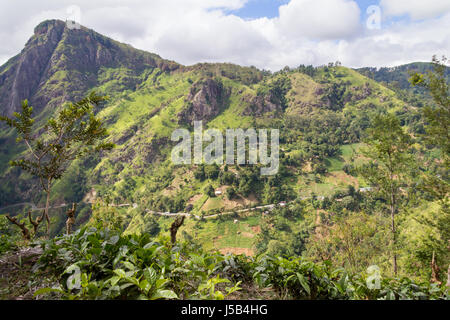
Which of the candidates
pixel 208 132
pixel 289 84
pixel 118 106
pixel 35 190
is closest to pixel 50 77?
pixel 118 106

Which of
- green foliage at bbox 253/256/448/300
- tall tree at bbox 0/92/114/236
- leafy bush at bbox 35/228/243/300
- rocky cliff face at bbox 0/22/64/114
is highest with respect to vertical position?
rocky cliff face at bbox 0/22/64/114

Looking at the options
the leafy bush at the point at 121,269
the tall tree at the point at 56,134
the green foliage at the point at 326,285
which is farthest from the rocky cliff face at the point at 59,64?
the green foliage at the point at 326,285

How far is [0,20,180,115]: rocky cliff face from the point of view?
14588 centimetres

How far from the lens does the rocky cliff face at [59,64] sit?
146 meters

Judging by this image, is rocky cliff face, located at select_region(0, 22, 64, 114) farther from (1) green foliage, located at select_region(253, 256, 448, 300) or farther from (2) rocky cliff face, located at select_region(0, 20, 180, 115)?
(1) green foliage, located at select_region(253, 256, 448, 300)

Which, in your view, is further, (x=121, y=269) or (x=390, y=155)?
(x=390, y=155)

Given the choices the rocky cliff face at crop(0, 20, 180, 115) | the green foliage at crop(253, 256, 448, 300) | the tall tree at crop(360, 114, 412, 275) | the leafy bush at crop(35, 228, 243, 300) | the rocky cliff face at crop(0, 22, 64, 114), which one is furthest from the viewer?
the rocky cliff face at crop(0, 20, 180, 115)

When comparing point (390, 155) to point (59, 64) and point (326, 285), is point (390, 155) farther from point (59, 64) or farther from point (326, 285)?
point (59, 64)

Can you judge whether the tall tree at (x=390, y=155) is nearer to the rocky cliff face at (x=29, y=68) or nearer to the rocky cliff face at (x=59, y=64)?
the rocky cliff face at (x=59, y=64)

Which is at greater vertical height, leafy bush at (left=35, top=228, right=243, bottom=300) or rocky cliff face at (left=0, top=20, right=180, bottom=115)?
rocky cliff face at (left=0, top=20, right=180, bottom=115)

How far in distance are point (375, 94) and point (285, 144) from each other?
64.6 m

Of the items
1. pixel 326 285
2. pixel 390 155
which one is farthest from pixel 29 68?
pixel 326 285

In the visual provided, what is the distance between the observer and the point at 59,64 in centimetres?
16025

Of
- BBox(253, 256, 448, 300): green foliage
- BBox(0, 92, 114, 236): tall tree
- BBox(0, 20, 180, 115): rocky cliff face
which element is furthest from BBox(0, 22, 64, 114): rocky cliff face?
BBox(253, 256, 448, 300): green foliage
